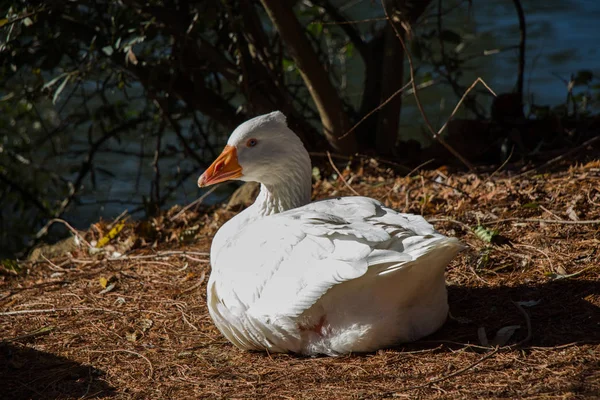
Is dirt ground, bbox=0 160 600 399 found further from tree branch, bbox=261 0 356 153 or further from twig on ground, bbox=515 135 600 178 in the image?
tree branch, bbox=261 0 356 153

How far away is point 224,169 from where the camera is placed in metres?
4.16

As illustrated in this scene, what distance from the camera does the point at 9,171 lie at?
26.0 feet

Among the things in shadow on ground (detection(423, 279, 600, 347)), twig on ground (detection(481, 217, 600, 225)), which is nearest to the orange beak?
shadow on ground (detection(423, 279, 600, 347))

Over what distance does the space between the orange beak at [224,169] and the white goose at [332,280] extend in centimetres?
42

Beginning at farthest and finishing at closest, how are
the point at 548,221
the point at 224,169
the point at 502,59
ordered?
the point at 502,59 < the point at 548,221 < the point at 224,169

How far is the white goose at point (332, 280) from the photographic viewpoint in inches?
126

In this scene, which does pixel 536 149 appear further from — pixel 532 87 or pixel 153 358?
pixel 532 87

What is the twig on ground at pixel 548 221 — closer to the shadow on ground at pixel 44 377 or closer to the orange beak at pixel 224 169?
the orange beak at pixel 224 169

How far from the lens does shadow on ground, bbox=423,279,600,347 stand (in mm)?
3432

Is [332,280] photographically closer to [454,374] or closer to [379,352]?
[379,352]

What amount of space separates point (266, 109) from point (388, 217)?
3042 millimetres

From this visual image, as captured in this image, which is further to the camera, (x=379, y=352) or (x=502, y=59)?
(x=502, y=59)

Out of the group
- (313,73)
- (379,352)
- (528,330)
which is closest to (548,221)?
(528,330)

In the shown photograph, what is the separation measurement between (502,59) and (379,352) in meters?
8.85
